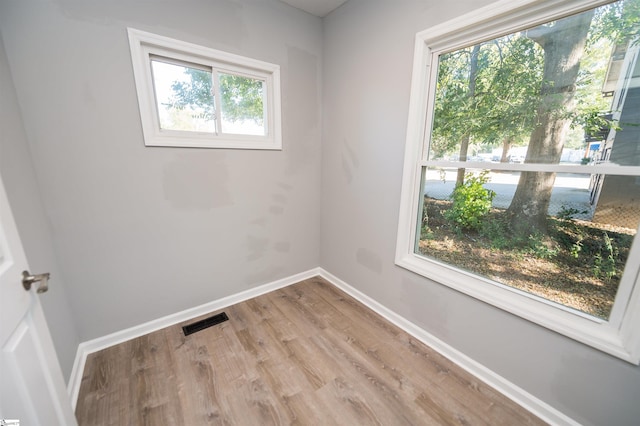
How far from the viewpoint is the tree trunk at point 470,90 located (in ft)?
4.95

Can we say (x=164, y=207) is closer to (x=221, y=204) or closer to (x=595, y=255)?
(x=221, y=204)

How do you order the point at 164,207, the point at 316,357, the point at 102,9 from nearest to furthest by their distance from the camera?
the point at 102,9 < the point at 316,357 < the point at 164,207

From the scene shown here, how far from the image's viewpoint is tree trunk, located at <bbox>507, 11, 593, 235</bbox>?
46.6 inches

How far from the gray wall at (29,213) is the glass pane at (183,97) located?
69 cm

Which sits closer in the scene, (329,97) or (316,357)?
(316,357)

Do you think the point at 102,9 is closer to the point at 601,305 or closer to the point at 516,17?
the point at 516,17

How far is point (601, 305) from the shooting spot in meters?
1.20


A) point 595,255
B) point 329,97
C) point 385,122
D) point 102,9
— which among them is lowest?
point 595,255

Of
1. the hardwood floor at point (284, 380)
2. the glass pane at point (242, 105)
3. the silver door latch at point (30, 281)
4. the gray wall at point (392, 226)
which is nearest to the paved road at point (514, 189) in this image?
the gray wall at point (392, 226)

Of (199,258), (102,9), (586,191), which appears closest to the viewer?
(586,191)

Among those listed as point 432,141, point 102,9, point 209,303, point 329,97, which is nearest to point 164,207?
point 209,303

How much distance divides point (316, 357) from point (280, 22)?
8.91ft

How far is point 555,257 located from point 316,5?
2571mm

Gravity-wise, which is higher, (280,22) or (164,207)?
(280,22)
